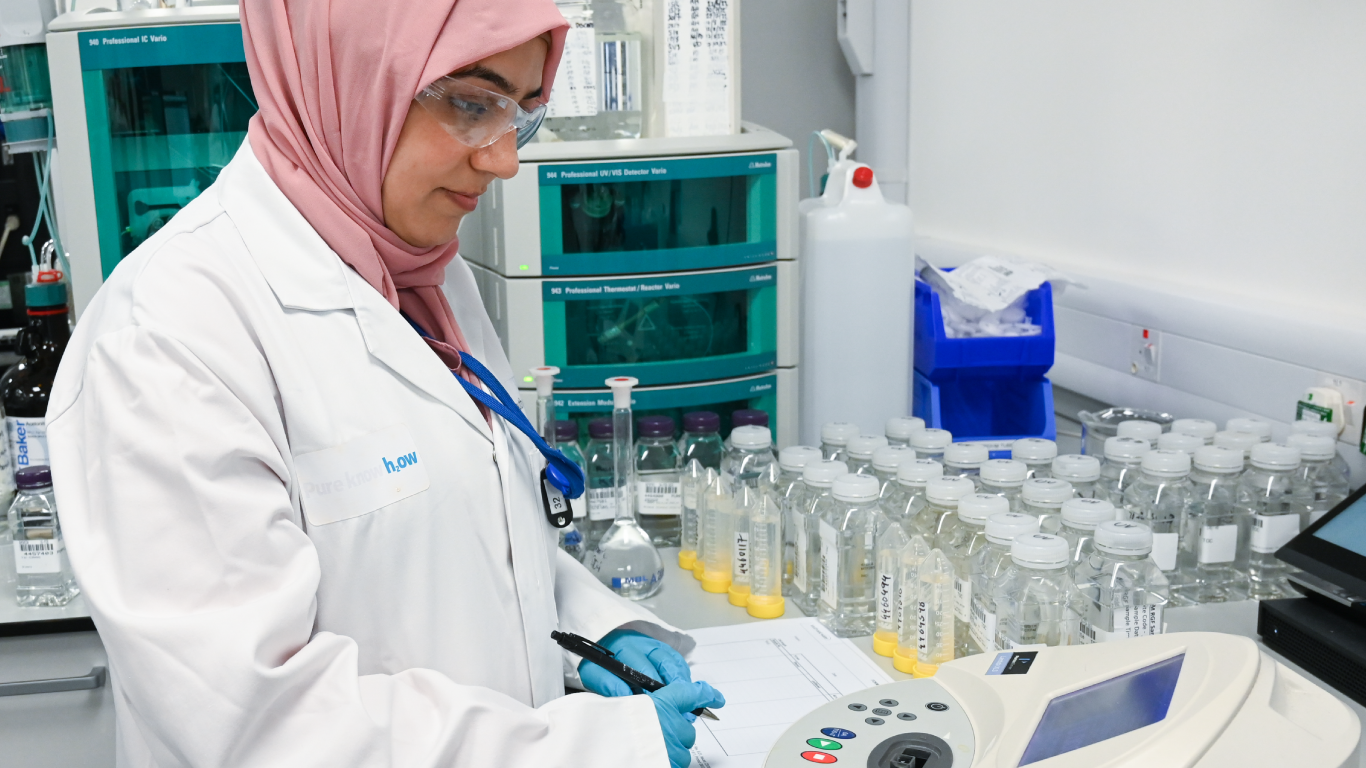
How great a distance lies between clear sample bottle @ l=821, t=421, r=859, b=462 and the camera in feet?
5.90

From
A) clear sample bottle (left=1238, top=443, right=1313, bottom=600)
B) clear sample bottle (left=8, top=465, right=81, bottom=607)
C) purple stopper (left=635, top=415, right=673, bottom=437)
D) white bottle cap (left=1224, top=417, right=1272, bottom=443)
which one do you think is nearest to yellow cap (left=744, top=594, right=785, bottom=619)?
purple stopper (left=635, top=415, right=673, bottom=437)

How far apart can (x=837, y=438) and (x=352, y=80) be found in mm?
1032

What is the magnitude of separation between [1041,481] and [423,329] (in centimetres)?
87

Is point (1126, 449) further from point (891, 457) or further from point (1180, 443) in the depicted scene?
point (891, 457)

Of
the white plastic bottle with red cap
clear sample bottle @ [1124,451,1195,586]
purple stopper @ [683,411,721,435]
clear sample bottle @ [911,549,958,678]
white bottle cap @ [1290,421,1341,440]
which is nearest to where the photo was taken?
clear sample bottle @ [911,549,958,678]

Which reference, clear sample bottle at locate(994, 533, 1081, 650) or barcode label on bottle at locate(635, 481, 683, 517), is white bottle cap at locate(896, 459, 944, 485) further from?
barcode label on bottle at locate(635, 481, 683, 517)

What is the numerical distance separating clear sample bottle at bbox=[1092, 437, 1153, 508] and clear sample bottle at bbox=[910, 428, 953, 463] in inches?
7.3

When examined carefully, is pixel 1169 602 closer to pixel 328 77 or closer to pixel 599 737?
pixel 599 737

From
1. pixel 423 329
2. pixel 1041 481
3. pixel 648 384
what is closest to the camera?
pixel 423 329

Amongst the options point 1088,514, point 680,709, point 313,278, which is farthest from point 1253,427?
point 313,278

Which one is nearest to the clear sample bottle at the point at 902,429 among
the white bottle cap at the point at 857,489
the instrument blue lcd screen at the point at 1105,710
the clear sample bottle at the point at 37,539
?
the white bottle cap at the point at 857,489

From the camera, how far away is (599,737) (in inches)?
38.6

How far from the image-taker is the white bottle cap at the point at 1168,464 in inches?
62.7

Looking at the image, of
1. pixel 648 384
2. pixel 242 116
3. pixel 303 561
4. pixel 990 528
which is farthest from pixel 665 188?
pixel 303 561
